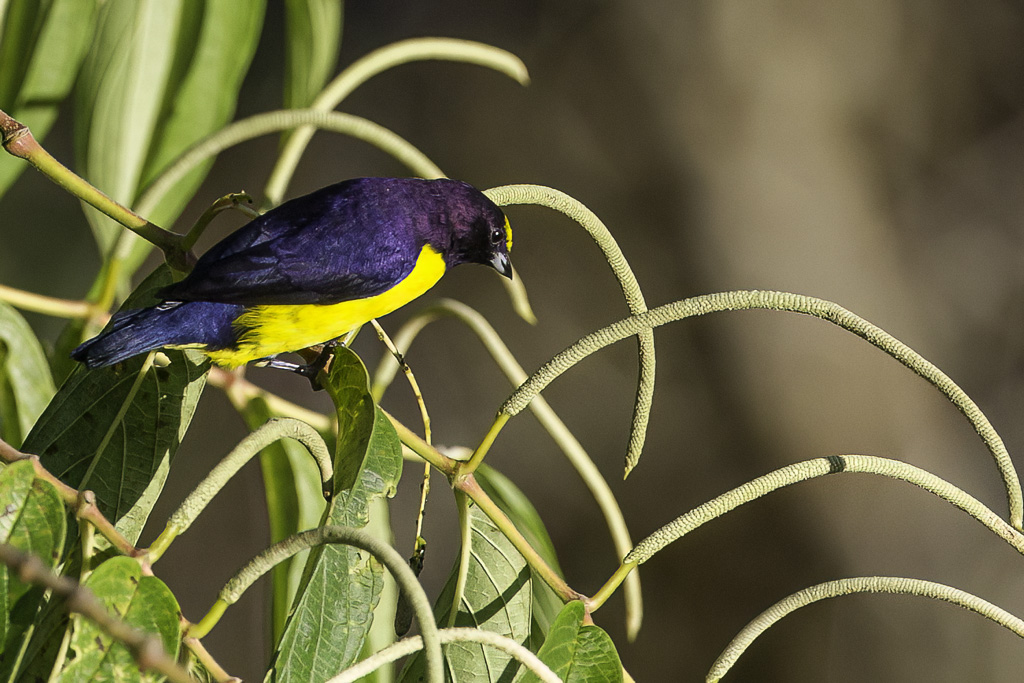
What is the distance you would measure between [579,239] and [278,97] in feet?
2.53

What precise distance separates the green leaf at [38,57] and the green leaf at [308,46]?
179mm

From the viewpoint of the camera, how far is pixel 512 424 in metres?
2.34

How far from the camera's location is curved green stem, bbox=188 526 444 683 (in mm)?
406

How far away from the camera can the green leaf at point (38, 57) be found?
815mm

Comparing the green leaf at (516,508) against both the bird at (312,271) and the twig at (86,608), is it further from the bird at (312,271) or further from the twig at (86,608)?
the twig at (86,608)

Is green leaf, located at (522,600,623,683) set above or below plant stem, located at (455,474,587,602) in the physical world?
below

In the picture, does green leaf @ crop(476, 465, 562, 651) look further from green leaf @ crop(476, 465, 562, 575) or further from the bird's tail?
the bird's tail

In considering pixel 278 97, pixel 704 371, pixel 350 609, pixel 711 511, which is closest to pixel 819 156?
pixel 704 371

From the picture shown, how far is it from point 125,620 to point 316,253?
0.39m

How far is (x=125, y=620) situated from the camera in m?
0.45

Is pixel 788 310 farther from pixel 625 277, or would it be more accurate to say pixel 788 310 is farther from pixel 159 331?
pixel 159 331

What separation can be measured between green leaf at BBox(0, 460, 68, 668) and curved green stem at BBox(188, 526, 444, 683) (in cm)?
9

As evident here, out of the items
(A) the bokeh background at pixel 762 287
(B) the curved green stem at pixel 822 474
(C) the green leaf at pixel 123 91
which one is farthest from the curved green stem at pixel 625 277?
(A) the bokeh background at pixel 762 287

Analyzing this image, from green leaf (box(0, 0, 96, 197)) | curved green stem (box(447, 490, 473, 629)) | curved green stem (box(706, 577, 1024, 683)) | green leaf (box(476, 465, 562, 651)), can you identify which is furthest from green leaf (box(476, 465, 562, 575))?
green leaf (box(0, 0, 96, 197))
